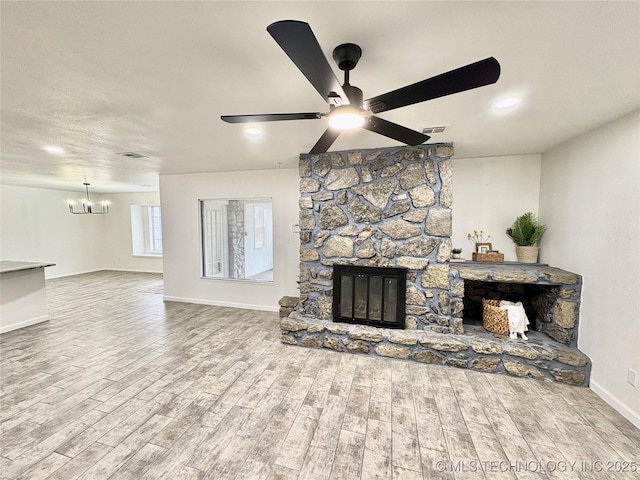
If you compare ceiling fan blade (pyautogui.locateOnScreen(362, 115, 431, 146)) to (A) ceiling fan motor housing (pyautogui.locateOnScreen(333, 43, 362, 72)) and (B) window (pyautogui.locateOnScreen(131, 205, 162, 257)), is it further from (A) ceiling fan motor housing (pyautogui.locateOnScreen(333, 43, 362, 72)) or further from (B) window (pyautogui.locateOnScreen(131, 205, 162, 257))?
(B) window (pyautogui.locateOnScreen(131, 205, 162, 257))

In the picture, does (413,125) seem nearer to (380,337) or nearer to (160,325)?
(380,337)

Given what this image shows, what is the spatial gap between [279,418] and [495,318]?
99.8 inches

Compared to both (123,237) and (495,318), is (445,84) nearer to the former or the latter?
(495,318)

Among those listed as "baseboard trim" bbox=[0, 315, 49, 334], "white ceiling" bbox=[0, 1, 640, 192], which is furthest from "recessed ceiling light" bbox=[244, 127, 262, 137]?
"baseboard trim" bbox=[0, 315, 49, 334]

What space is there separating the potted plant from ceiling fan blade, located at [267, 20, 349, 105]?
3166 millimetres

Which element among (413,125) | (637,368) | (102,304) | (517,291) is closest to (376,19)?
(413,125)

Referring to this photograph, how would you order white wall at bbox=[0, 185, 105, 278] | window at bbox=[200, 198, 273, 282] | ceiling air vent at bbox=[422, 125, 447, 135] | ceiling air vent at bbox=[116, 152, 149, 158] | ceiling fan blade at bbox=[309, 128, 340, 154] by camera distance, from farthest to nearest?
1. white wall at bbox=[0, 185, 105, 278]
2. window at bbox=[200, 198, 273, 282]
3. ceiling air vent at bbox=[116, 152, 149, 158]
4. ceiling air vent at bbox=[422, 125, 447, 135]
5. ceiling fan blade at bbox=[309, 128, 340, 154]

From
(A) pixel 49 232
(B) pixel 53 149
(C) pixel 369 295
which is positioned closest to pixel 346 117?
(C) pixel 369 295

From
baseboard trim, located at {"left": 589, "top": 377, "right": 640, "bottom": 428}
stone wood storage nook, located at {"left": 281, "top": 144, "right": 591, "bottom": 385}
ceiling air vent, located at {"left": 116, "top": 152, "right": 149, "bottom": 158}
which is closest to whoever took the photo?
baseboard trim, located at {"left": 589, "top": 377, "right": 640, "bottom": 428}

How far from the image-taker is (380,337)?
3107mm

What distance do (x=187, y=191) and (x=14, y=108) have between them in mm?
2914

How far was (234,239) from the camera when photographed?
5.17m

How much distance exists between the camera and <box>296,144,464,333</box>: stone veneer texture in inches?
122

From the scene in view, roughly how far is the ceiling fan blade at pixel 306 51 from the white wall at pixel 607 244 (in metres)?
2.48
